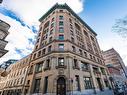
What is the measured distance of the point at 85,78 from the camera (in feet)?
80.2

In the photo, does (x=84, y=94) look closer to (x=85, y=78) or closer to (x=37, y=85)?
(x=85, y=78)

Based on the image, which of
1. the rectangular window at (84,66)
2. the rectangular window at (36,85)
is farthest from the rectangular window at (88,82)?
the rectangular window at (36,85)

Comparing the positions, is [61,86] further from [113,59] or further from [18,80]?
[113,59]

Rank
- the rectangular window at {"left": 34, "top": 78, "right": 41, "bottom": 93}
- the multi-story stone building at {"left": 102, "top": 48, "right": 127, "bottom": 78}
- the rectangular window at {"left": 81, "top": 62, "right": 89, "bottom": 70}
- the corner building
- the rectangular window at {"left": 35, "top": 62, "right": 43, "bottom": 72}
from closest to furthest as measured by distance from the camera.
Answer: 1. the corner building
2. the rectangular window at {"left": 34, "top": 78, "right": 41, "bottom": 93}
3. the rectangular window at {"left": 35, "top": 62, "right": 43, "bottom": 72}
4. the rectangular window at {"left": 81, "top": 62, "right": 89, "bottom": 70}
5. the multi-story stone building at {"left": 102, "top": 48, "right": 127, "bottom": 78}

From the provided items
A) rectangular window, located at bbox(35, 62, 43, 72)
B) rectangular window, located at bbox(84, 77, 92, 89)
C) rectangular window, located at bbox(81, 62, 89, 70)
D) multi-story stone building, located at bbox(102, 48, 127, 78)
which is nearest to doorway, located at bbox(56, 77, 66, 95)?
rectangular window, located at bbox(84, 77, 92, 89)

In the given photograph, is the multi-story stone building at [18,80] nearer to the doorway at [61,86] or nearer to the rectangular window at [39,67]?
the rectangular window at [39,67]

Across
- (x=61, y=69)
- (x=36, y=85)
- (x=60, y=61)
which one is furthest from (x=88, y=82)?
(x=36, y=85)

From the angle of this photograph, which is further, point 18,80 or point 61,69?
point 18,80

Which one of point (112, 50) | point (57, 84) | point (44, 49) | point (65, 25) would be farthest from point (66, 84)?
point (112, 50)

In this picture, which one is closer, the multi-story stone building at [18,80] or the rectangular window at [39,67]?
the rectangular window at [39,67]

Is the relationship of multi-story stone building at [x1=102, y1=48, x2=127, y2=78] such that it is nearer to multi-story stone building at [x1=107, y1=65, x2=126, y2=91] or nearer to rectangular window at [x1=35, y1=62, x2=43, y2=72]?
multi-story stone building at [x1=107, y1=65, x2=126, y2=91]

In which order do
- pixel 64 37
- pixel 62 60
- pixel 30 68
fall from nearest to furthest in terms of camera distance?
pixel 62 60, pixel 64 37, pixel 30 68

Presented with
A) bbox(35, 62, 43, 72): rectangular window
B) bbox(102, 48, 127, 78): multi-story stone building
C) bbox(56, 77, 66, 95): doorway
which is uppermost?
bbox(102, 48, 127, 78): multi-story stone building

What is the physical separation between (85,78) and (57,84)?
27.2 ft
